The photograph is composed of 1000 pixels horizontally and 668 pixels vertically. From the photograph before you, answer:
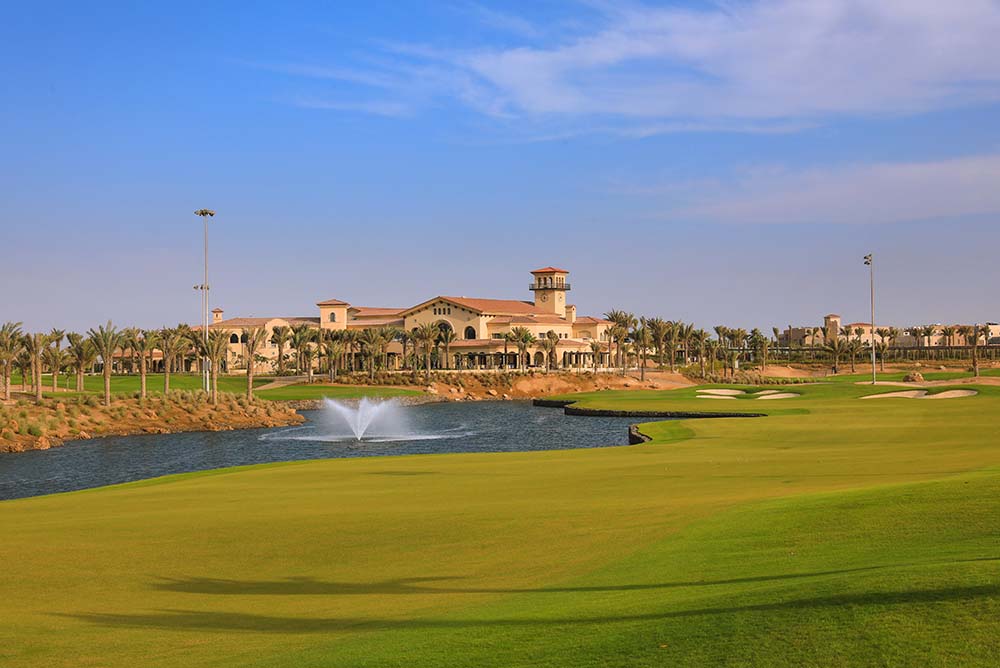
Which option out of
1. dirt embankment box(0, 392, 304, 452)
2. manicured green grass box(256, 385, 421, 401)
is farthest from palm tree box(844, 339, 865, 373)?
dirt embankment box(0, 392, 304, 452)

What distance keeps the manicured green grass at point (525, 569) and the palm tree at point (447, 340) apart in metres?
116

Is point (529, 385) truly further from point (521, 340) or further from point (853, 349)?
point (853, 349)

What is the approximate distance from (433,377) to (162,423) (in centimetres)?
5533

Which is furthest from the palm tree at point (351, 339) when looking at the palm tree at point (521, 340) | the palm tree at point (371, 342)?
the palm tree at point (521, 340)

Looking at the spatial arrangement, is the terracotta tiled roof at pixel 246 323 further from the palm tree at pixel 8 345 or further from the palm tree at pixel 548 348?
the palm tree at pixel 8 345

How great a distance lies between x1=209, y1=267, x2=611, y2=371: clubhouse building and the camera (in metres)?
149

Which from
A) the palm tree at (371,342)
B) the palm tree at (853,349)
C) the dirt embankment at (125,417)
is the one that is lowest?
the dirt embankment at (125,417)

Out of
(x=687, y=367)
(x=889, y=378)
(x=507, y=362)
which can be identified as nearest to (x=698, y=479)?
(x=889, y=378)

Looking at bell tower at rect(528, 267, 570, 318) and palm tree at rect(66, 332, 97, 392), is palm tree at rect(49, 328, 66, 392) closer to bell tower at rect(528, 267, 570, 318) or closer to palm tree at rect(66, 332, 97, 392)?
palm tree at rect(66, 332, 97, 392)

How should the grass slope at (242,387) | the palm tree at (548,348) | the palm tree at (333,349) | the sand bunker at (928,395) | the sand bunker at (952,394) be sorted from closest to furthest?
1. the sand bunker at (952,394)
2. the sand bunker at (928,395)
3. the grass slope at (242,387)
4. the palm tree at (333,349)
5. the palm tree at (548,348)

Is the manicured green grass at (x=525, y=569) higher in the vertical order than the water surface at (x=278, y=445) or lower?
higher

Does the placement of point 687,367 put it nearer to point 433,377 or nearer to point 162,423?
point 433,377

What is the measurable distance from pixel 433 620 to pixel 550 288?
158635 mm

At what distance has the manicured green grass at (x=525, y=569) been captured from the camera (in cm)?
911
